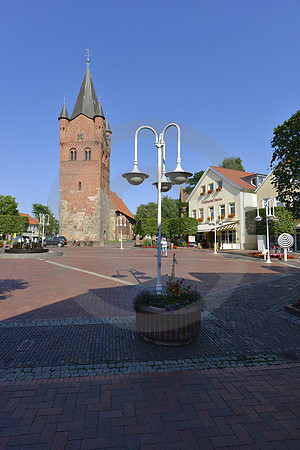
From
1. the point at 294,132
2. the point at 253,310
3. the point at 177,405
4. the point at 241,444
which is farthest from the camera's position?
the point at 253,310

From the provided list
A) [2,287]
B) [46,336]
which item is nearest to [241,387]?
[46,336]

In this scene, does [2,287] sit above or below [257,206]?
below

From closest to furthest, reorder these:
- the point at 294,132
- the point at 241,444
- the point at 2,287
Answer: the point at 241,444 < the point at 294,132 < the point at 2,287

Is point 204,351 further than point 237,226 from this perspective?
No

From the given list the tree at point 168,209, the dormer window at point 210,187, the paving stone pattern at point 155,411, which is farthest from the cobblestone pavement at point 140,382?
the tree at point 168,209

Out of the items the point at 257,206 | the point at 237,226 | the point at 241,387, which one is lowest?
the point at 241,387

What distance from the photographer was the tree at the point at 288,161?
5.58 metres

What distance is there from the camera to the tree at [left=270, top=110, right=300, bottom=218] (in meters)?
5.58

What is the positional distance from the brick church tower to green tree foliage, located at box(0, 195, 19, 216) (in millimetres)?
14838

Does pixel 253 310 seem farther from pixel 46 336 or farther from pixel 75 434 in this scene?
pixel 75 434

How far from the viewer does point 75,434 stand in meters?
2.40

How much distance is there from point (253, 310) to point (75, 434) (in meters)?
5.20

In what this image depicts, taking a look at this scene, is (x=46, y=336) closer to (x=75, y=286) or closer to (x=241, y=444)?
(x=241, y=444)

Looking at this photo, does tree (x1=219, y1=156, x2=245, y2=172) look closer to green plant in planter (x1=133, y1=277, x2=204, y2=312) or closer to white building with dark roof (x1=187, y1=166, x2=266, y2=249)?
white building with dark roof (x1=187, y1=166, x2=266, y2=249)
